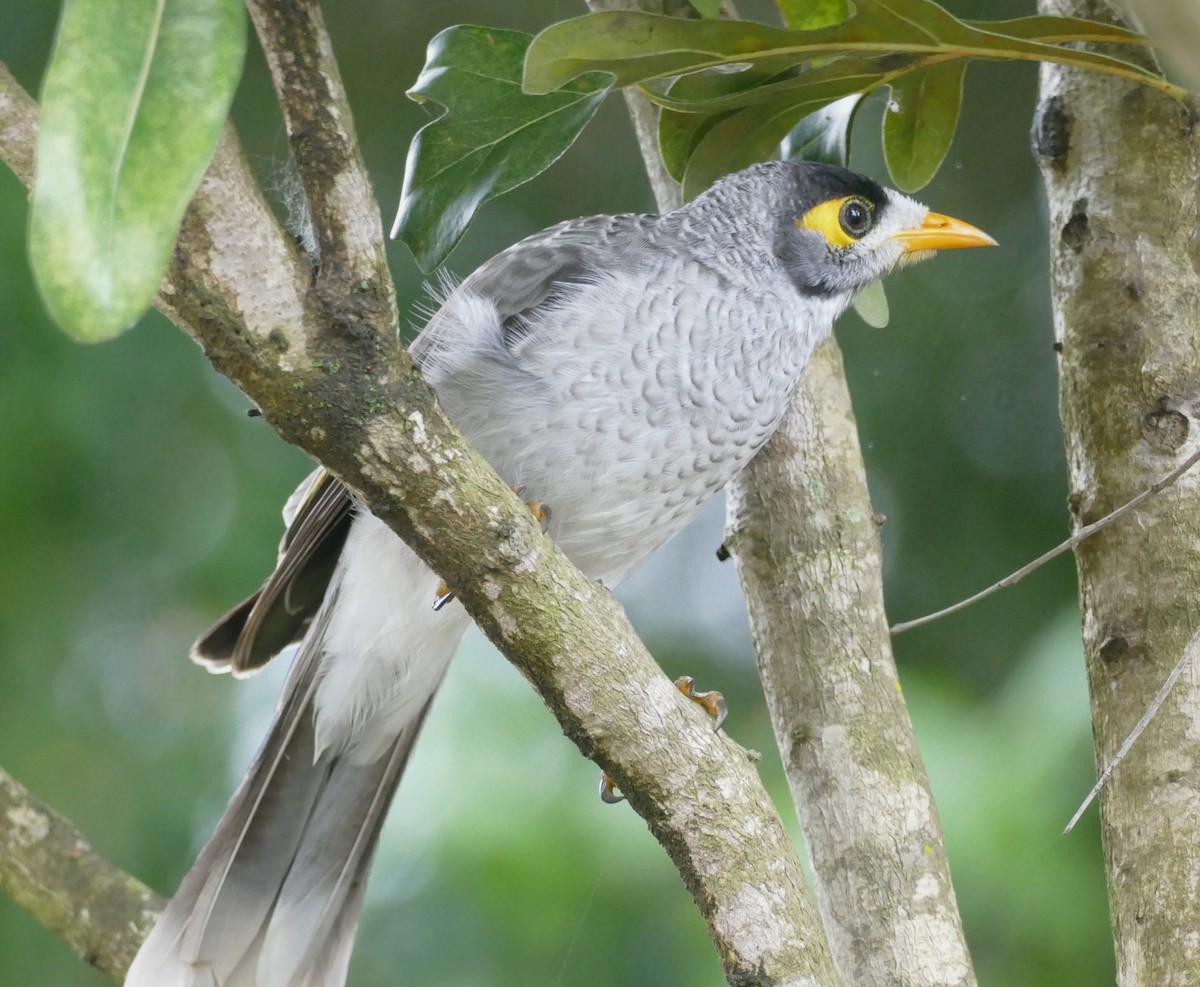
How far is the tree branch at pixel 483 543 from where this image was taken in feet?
4.19

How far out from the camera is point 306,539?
2232mm

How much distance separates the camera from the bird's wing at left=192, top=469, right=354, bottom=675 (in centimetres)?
222

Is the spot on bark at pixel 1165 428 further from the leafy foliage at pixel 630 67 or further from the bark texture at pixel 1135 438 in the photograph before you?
the leafy foliage at pixel 630 67

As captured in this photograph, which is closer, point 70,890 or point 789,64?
point 789,64

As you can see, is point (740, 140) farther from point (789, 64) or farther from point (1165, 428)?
point (1165, 428)

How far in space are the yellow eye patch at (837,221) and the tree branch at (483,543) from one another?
1237 millimetres

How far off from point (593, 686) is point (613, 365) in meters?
0.75

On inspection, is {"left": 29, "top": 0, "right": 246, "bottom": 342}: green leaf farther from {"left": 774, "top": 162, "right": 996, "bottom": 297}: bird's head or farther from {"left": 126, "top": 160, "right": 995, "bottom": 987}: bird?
{"left": 774, "top": 162, "right": 996, "bottom": 297}: bird's head

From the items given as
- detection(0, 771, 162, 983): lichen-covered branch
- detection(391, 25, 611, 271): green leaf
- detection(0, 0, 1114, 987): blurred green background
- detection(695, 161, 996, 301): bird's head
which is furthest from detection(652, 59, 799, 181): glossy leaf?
detection(0, 771, 162, 983): lichen-covered branch

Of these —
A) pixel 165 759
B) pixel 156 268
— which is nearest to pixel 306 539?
pixel 156 268

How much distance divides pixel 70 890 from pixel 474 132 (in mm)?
1455

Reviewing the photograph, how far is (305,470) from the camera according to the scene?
3.84 m

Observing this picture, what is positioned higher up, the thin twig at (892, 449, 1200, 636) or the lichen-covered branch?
the thin twig at (892, 449, 1200, 636)

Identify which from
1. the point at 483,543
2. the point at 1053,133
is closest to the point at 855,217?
the point at 1053,133
